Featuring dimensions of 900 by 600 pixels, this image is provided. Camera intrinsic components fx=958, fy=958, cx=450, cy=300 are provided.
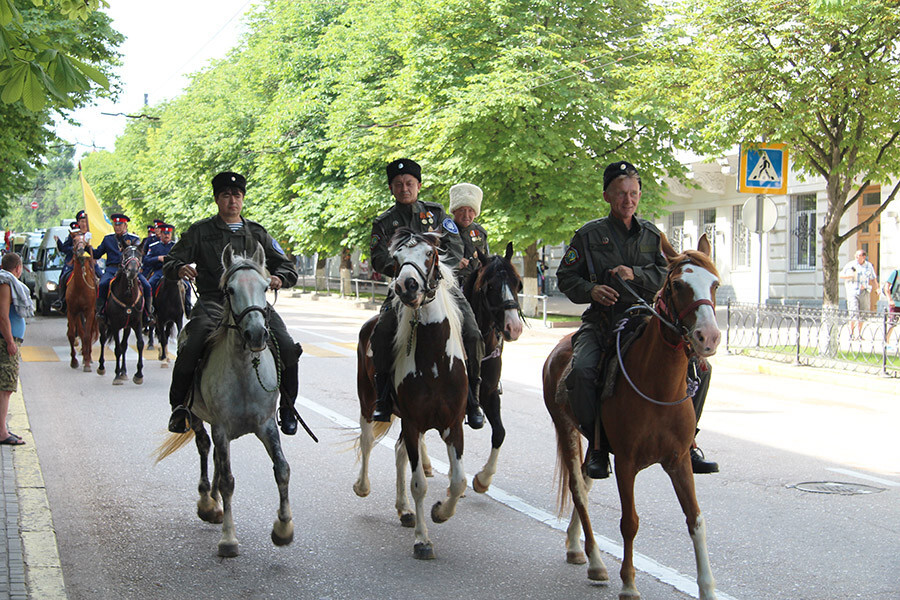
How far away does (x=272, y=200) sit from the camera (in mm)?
44031

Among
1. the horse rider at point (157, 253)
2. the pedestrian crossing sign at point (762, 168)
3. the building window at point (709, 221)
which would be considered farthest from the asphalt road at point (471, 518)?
the building window at point (709, 221)

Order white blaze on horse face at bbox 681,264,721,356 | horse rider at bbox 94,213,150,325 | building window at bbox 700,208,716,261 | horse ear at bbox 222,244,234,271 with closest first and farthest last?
white blaze on horse face at bbox 681,264,721,356
horse ear at bbox 222,244,234,271
horse rider at bbox 94,213,150,325
building window at bbox 700,208,716,261

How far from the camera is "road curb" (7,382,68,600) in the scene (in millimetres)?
5348

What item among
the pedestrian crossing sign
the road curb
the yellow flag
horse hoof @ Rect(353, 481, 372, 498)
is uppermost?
the pedestrian crossing sign

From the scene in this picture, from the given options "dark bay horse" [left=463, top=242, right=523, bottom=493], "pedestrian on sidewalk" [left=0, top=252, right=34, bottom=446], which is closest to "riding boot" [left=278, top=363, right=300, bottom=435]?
"dark bay horse" [left=463, top=242, right=523, bottom=493]

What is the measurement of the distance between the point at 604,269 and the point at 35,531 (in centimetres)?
415

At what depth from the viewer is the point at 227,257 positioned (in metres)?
6.41

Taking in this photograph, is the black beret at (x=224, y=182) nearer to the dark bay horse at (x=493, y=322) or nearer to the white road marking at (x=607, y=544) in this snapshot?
the dark bay horse at (x=493, y=322)

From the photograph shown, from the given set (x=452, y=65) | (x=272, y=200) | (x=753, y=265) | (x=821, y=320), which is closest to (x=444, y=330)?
(x=821, y=320)

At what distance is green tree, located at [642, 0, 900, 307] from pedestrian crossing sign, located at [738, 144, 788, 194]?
0.29m

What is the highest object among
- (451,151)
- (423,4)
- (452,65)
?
(423,4)

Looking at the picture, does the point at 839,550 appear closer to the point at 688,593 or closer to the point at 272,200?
the point at 688,593

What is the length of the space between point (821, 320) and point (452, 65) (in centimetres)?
1454

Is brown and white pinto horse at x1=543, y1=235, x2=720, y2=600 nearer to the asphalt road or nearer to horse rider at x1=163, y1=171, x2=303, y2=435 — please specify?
the asphalt road
